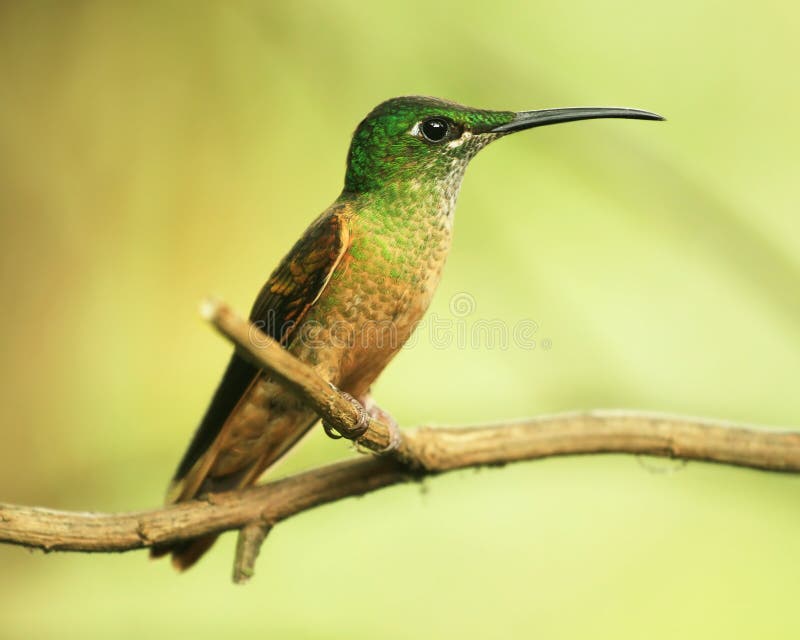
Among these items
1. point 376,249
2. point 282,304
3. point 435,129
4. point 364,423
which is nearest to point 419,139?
point 435,129

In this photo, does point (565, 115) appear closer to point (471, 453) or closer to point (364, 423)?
point (364, 423)

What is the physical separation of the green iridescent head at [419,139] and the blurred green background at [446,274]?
657 mm

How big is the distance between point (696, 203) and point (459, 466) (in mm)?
1253

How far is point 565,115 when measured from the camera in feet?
7.09

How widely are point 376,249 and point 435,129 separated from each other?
384mm

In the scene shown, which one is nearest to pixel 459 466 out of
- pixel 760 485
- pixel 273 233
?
pixel 760 485

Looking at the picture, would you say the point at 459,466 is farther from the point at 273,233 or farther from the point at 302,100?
the point at 302,100

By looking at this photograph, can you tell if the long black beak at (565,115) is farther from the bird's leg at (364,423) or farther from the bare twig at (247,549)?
the bare twig at (247,549)

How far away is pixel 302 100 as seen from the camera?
3.50 metres

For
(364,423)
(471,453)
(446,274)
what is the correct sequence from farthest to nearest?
(446,274)
(471,453)
(364,423)

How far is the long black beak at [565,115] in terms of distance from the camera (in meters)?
2.12

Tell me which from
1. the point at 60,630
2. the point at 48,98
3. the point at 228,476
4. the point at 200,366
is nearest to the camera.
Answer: the point at 228,476

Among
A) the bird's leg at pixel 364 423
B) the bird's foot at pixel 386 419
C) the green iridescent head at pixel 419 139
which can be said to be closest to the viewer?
the bird's leg at pixel 364 423

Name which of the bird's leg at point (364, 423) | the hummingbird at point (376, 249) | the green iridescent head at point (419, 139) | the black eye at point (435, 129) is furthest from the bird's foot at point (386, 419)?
the black eye at point (435, 129)
